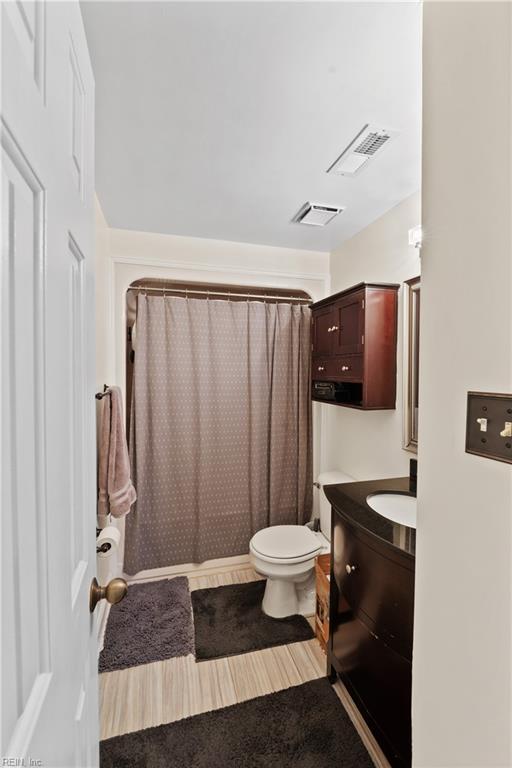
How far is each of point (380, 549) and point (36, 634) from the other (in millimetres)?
1118

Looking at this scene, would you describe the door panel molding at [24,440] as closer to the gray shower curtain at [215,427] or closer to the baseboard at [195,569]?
the gray shower curtain at [215,427]

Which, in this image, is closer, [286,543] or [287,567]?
[287,567]

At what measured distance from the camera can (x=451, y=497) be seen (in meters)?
0.65

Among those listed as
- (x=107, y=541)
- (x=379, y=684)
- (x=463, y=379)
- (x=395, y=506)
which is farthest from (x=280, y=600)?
(x=463, y=379)

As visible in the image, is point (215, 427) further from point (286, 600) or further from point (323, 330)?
point (286, 600)

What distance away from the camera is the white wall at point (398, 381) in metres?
1.97

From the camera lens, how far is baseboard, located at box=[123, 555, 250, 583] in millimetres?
2500

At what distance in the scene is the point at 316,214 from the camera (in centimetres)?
212

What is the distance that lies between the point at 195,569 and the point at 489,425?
2551 millimetres

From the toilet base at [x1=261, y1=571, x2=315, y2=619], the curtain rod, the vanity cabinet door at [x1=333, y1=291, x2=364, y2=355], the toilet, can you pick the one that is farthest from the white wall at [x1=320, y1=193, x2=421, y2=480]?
the toilet base at [x1=261, y1=571, x2=315, y2=619]

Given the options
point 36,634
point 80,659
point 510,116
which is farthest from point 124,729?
point 510,116

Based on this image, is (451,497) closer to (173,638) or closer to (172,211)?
(173,638)

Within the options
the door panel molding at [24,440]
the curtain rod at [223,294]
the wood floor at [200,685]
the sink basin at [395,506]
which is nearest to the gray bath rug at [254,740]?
the wood floor at [200,685]

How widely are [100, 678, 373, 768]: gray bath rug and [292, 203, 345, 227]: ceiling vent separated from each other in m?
2.49
